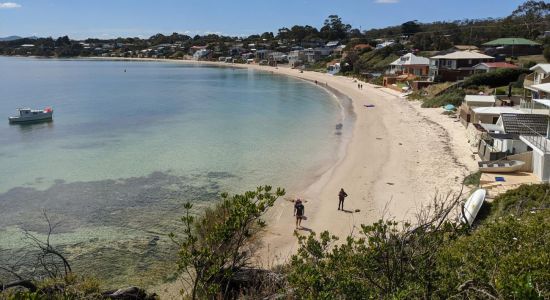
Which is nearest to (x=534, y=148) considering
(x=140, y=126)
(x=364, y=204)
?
(x=364, y=204)

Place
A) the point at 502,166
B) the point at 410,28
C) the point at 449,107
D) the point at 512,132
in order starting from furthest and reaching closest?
the point at 410,28
the point at 449,107
the point at 512,132
the point at 502,166

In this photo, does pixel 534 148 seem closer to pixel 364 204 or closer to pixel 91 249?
pixel 364 204

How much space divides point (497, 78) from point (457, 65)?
33.4ft

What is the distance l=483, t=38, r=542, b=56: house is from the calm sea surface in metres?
35.7

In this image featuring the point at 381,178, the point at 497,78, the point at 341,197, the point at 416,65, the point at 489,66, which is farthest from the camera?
the point at 416,65

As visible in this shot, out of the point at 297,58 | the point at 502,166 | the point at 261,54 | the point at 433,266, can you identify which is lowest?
the point at 502,166

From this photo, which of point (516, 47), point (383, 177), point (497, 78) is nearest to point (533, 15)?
point (516, 47)

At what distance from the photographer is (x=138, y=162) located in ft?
106

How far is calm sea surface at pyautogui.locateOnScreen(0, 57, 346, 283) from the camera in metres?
19.6

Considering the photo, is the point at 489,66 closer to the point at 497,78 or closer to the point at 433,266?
the point at 497,78

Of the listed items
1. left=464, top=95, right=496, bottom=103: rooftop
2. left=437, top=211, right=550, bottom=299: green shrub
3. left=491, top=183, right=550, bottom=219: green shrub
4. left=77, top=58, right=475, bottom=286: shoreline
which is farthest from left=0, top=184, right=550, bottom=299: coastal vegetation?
left=464, top=95, right=496, bottom=103: rooftop

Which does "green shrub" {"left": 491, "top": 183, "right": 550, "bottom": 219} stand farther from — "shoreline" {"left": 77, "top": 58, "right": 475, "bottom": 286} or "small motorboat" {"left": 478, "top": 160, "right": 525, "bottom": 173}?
"small motorboat" {"left": 478, "top": 160, "right": 525, "bottom": 173}

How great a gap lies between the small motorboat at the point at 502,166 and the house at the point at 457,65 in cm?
3949

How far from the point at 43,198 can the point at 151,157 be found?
1006cm
